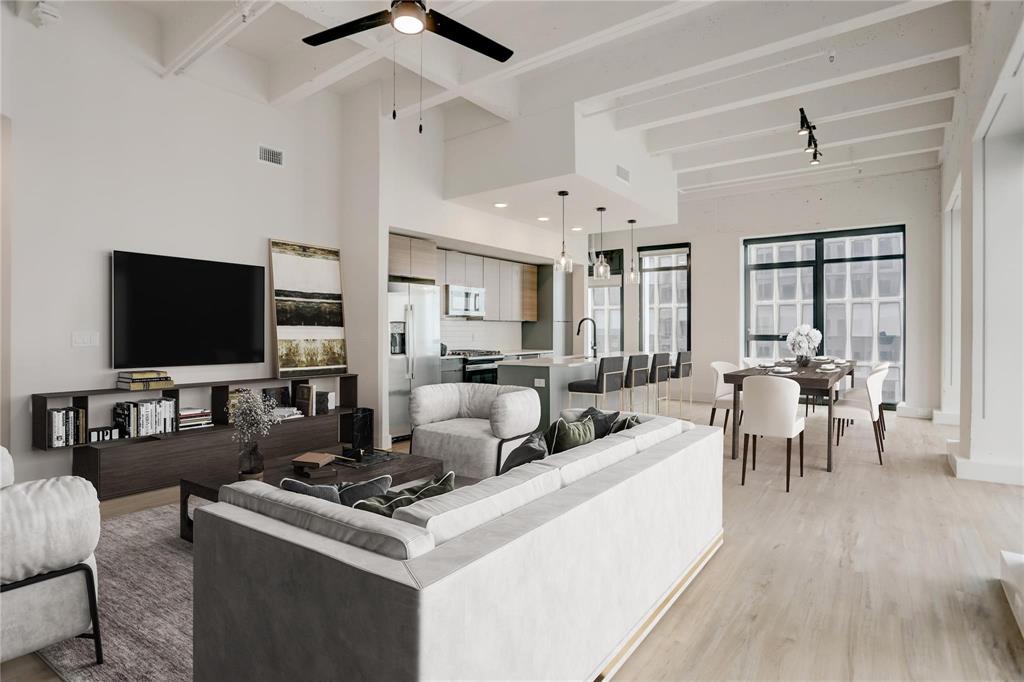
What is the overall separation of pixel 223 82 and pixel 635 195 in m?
4.24

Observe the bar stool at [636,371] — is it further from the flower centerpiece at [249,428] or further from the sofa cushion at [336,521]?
the sofa cushion at [336,521]

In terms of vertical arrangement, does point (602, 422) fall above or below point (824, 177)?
below

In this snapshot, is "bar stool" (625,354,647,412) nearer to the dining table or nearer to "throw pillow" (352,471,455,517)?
the dining table

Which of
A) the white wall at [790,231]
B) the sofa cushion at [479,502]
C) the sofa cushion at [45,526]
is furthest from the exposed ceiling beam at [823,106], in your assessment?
the sofa cushion at [45,526]

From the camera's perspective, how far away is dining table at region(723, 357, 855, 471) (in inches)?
191

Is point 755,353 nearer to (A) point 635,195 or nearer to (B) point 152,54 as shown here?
(A) point 635,195

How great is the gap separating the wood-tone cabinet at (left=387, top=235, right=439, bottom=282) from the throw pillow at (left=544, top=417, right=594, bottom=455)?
376cm

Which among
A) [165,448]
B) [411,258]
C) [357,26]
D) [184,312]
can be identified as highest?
[357,26]

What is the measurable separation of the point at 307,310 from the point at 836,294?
730 centimetres

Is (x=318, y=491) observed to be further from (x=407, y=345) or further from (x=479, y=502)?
(x=407, y=345)

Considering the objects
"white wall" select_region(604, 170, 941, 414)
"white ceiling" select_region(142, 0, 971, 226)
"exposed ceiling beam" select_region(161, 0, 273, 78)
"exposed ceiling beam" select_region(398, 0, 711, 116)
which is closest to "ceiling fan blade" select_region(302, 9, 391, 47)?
"white ceiling" select_region(142, 0, 971, 226)

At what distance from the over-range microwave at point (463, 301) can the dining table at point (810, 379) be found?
3.52m

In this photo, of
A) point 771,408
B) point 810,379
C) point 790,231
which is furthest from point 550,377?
point 790,231

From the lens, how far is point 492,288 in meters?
8.45
